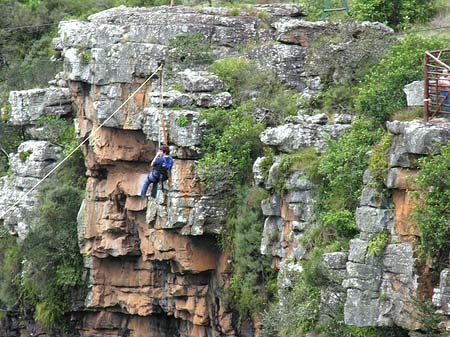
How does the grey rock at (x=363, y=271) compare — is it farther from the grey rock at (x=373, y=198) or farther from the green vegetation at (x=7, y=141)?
the green vegetation at (x=7, y=141)

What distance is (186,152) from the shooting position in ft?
147

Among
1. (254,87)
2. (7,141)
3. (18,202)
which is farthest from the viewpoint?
(7,141)

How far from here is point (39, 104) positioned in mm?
55812

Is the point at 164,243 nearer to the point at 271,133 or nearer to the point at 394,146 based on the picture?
the point at 271,133

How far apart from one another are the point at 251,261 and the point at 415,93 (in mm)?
9456

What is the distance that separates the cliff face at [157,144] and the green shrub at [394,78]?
1.72m

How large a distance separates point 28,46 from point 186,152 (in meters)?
22.7

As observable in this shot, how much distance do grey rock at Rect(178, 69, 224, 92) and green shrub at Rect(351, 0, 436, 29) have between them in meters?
5.11

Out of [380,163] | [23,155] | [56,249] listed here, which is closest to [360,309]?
[380,163]

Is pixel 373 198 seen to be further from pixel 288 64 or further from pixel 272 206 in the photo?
pixel 288 64

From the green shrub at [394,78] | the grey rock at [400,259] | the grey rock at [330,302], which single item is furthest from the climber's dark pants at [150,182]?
the grey rock at [400,259]

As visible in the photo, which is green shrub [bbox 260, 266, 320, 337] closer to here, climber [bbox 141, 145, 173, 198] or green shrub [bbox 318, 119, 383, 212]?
green shrub [bbox 318, 119, 383, 212]

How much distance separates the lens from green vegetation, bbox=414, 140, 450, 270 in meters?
32.2

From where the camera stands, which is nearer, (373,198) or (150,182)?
(373,198)
